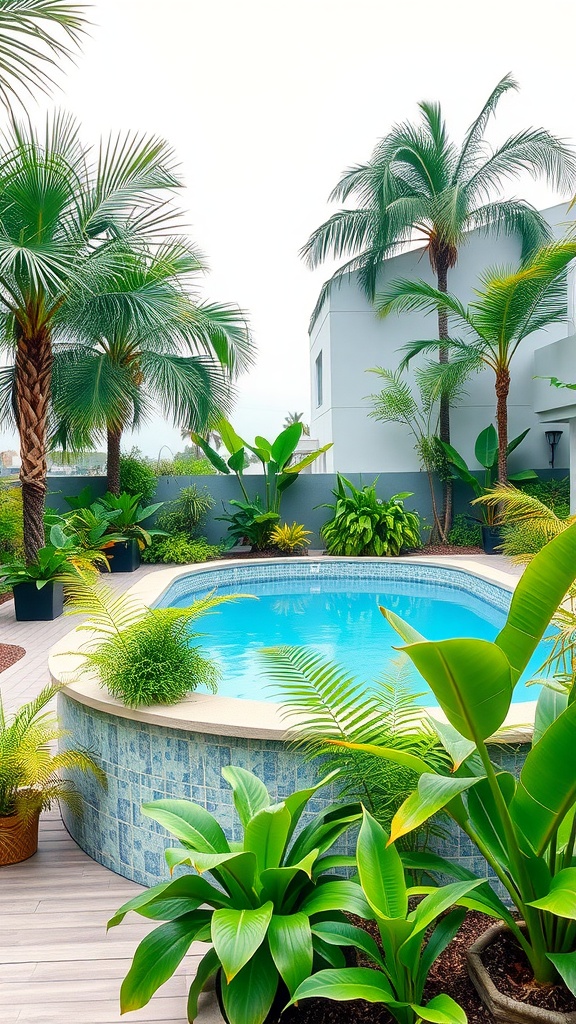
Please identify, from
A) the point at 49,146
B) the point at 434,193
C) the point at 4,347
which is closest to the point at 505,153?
the point at 434,193

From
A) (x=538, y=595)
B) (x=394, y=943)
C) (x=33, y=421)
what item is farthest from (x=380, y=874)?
(x=33, y=421)

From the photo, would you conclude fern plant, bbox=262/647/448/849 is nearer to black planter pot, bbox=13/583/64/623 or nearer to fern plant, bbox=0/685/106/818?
fern plant, bbox=0/685/106/818

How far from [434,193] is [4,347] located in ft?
27.2

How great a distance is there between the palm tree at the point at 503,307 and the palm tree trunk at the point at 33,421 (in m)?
6.51

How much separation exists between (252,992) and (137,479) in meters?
11.7

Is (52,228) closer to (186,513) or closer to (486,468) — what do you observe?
(186,513)

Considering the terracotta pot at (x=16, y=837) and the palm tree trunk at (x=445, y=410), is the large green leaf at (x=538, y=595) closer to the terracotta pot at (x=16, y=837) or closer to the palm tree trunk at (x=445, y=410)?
the terracotta pot at (x=16, y=837)

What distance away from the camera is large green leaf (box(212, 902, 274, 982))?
1.78m

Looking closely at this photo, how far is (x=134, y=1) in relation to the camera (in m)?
10.2

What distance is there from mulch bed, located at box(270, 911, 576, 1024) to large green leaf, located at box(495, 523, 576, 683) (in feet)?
2.88

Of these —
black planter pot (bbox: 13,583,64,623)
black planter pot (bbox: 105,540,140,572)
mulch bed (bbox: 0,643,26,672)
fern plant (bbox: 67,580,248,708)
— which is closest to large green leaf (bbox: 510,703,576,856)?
fern plant (bbox: 67,580,248,708)

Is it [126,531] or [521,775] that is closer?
[521,775]

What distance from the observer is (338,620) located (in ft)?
27.5

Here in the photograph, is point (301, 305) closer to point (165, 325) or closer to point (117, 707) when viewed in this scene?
point (165, 325)
